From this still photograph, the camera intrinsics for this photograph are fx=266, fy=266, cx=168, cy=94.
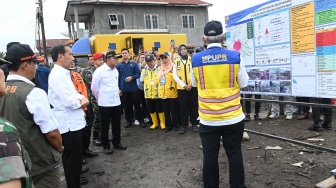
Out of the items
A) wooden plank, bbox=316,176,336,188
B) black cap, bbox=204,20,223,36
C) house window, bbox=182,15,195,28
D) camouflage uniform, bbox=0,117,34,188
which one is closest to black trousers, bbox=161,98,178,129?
black cap, bbox=204,20,223,36

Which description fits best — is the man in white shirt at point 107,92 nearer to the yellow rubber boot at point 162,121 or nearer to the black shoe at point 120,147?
the black shoe at point 120,147

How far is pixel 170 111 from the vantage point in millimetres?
6602

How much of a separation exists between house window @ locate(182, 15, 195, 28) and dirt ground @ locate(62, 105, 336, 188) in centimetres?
2569

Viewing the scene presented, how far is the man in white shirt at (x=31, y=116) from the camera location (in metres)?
2.09

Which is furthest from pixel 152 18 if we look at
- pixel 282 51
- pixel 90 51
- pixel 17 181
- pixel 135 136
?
pixel 17 181

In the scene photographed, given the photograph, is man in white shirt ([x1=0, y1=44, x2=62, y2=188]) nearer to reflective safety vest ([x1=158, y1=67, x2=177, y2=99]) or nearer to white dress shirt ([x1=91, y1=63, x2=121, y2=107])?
white dress shirt ([x1=91, y1=63, x2=121, y2=107])

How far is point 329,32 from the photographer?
298 cm

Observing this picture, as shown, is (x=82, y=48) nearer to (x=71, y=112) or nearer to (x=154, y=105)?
(x=154, y=105)

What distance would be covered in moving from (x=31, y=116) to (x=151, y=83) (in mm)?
4555

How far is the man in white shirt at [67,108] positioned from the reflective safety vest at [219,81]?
1.56 meters

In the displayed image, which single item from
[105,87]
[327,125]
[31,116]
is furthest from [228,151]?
[327,125]

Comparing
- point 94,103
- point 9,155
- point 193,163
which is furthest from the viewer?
point 94,103

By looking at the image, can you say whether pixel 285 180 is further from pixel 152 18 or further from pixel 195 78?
pixel 152 18

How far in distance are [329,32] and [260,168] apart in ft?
6.54
